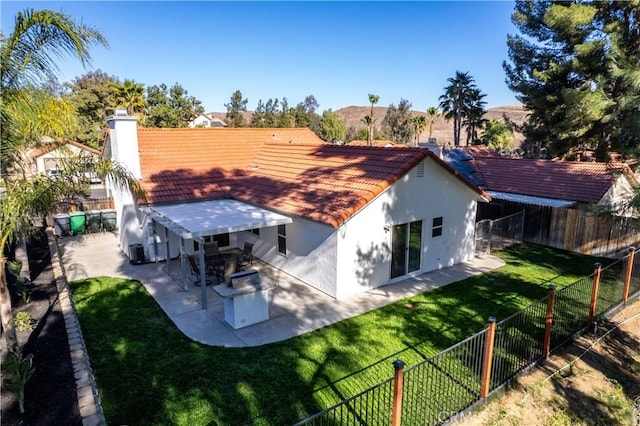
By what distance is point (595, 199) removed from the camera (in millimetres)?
18984

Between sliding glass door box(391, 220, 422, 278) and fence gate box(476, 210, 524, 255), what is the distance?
4.29 metres

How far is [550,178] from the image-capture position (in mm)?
21703

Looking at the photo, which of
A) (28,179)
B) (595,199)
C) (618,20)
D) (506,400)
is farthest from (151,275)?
(618,20)

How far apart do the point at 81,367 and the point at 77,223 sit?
1479cm

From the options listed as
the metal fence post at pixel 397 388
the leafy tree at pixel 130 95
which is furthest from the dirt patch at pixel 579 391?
the leafy tree at pixel 130 95

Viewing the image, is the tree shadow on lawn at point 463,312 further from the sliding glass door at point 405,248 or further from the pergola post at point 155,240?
the pergola post at point 155,240

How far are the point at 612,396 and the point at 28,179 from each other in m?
13.7

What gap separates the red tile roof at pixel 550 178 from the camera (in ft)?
63.8

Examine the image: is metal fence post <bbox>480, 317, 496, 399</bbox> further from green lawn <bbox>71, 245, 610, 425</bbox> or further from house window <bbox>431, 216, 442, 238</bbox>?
house window <bbox>431, 216, 442, 238</bbox>

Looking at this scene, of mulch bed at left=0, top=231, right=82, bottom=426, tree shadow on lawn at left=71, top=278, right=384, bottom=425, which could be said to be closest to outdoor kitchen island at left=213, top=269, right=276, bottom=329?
tree shadow on lawn at left=71, top=278, right=384, bottom=425

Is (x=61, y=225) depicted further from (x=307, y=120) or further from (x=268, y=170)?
(x=307, y=120)

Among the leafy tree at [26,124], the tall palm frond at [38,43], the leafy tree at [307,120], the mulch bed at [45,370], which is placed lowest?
the mulch bed at [45,370]

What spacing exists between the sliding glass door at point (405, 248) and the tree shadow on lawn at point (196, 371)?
4.29 m

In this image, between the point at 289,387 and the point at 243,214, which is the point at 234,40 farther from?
the point at 289,387
